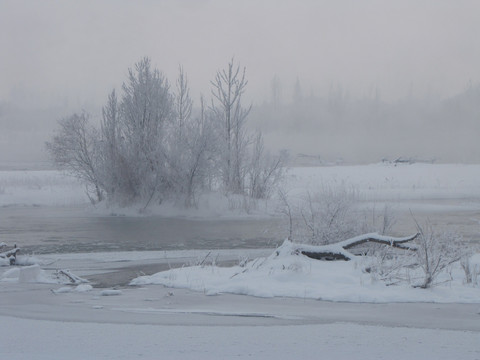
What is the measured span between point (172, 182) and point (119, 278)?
77.1 ft

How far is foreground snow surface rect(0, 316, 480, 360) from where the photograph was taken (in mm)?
6754

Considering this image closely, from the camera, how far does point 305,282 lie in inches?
469

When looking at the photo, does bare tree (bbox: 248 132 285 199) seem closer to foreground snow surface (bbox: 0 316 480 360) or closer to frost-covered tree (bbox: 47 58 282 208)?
frost-covered tree (bbox: 47 58 282 208)

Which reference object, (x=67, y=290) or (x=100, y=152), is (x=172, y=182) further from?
(x=67, y=290)

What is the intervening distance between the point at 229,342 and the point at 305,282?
4.81 metres

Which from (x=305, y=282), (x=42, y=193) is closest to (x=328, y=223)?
(x=305, y=282)

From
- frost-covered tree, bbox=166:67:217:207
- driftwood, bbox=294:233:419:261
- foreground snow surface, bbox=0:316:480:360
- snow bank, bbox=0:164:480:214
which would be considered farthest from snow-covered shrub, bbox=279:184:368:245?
frost-covered tree, bbox=166:67:217:207

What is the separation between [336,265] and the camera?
43.9 feet

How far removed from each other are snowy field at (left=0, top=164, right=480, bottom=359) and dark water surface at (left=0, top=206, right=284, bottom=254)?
3.78m

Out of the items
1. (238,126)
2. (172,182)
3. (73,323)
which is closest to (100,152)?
(172,182)

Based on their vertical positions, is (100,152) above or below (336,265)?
above

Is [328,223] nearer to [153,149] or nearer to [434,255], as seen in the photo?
[434,255]

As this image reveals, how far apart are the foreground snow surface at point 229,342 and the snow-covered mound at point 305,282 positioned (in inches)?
104

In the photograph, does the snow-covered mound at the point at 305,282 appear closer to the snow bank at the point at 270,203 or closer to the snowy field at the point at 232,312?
the snowy field at the point at 232,312
